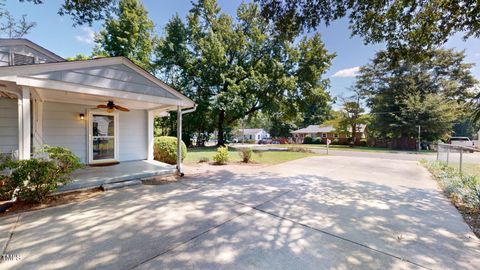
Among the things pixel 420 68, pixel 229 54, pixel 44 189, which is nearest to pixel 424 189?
pixel 44 189

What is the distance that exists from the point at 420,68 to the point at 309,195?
32989 mm

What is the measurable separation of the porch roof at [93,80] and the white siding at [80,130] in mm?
479

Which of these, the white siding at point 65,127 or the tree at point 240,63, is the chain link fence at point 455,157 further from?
the white siding at point 65,127

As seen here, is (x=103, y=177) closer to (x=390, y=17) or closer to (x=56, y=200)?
(x=56, y=200)

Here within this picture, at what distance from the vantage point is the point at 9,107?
5.70 meters

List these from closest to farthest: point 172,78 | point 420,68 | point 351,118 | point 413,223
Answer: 1. point 413,223
2. point 172,78
3. point 420,68
4. point 351,118

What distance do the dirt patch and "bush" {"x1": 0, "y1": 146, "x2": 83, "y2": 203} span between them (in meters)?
0.11

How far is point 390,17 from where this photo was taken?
5602 mm

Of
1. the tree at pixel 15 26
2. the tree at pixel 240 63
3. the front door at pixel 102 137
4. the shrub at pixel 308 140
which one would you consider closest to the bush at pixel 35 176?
the front door at pixel 102 137

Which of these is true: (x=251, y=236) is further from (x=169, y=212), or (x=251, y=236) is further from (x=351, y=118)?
(x=351, y=118)

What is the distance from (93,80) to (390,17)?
8043 mm

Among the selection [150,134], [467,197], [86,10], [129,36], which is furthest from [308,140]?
[86,10]

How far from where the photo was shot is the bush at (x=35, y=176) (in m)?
3.88

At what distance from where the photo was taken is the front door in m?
7.51
